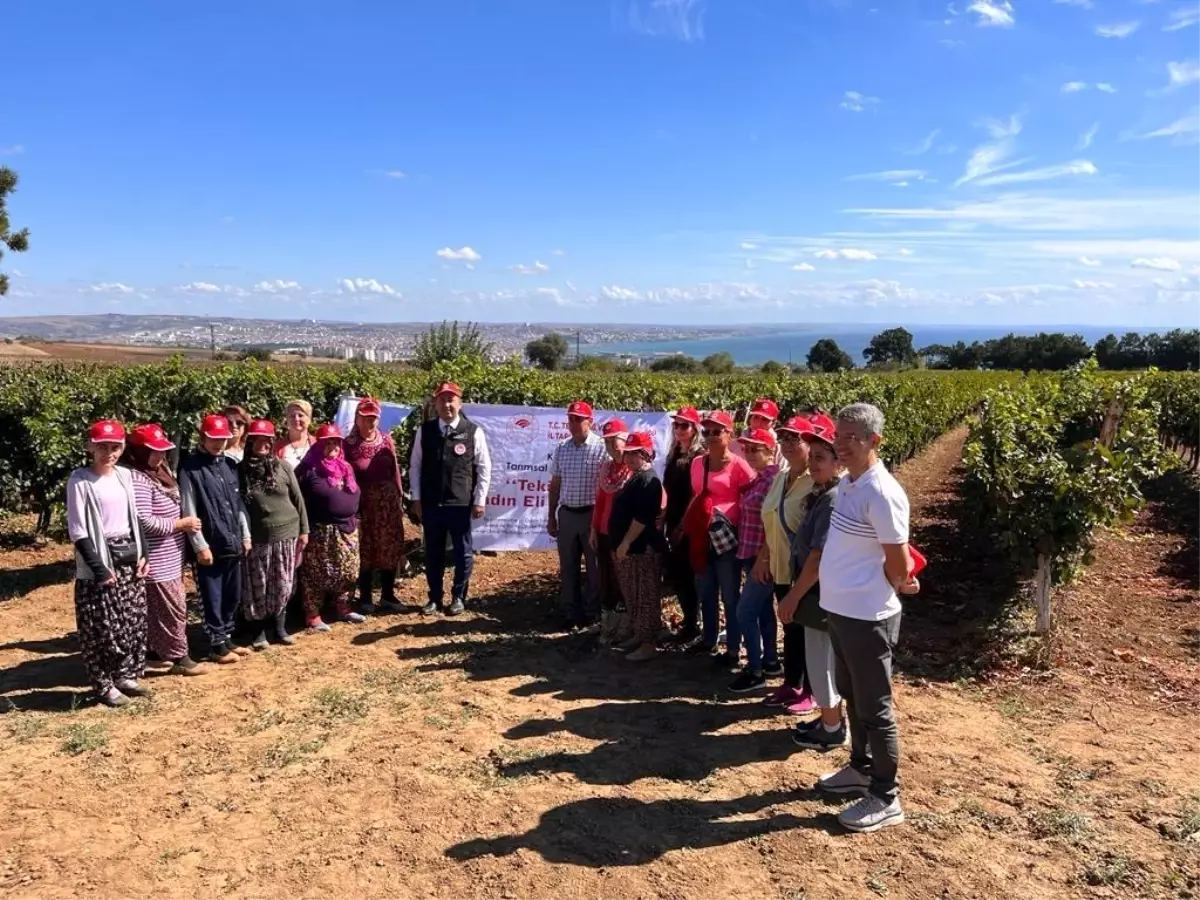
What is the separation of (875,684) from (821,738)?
1037 mm

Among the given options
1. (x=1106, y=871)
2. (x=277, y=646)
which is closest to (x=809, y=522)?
(x=1106, y=871)

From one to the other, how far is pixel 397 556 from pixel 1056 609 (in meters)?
6.19

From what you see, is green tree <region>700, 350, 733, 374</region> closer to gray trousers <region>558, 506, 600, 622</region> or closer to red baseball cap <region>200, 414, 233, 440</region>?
gray trousers <region>558, 506, 600, 622</region>

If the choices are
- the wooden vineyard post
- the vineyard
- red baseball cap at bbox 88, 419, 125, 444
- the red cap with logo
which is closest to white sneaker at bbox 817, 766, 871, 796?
the wooden vineyard post

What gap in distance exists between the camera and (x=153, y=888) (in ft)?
10.5

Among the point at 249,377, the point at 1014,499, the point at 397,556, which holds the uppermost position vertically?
the point at 249,377

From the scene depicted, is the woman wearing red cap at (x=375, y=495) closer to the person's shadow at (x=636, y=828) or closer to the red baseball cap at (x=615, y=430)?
the red baseball cap at (x=615, y=430)

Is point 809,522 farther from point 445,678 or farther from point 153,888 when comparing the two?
point 153,888

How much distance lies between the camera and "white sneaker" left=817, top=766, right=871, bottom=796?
3.90 meters

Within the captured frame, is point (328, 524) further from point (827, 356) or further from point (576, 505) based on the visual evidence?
point (827, 356)

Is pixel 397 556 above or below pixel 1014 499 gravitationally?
below

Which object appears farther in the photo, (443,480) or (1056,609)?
(1056,609)

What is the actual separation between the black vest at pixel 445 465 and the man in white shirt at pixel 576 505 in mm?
753

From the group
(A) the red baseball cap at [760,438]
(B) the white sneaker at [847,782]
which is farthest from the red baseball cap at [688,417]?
(B) the white sneaker at [847,782]
